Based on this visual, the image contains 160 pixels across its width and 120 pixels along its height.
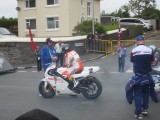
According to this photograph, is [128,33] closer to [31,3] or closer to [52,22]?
[52,22]

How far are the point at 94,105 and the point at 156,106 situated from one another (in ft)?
5.18

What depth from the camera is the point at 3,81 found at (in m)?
17.2

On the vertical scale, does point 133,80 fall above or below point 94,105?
above

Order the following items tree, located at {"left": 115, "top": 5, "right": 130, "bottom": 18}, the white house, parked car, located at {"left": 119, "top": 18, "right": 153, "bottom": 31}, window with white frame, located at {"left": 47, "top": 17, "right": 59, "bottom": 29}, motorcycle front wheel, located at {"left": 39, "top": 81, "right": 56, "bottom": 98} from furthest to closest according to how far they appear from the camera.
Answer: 1. tree, located at {"left": 115, "top": 5, "right": 130, "bottom": 18}
2. parked car, located at {"left": 119, "top": 18, "right": 153, "bottom": 31}
3. window with white frame, located at {"left": 47, "top": 17, "right": 59, "bottom": 29}
4. the white house
5. motorcycle front wheel, located at {"left": 39, "top": 81, "right": 56, "bottom": 98}

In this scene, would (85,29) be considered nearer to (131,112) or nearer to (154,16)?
(131,112)

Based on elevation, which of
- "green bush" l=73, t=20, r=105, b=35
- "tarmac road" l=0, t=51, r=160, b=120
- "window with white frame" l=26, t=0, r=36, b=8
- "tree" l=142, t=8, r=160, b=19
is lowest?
"tarmac road" l=0, t=51, r=160, b=120

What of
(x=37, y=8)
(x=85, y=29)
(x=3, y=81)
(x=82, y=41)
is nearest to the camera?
(x=3, y=81)

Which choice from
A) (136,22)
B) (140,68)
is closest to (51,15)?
(136,22)

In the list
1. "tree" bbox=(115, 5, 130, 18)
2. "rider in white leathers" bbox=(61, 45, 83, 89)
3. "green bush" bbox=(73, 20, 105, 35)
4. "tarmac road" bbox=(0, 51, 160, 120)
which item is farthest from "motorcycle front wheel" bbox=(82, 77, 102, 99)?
"tree" bbox=(115, 5, 130, 18)

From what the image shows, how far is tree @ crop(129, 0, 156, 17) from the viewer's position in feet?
223

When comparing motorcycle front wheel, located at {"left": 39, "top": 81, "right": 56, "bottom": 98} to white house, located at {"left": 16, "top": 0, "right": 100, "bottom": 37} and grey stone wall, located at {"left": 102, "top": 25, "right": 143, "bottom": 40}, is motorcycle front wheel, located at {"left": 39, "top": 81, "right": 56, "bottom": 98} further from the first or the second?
white house, located at {"left": 16, "top": 0, "right": 100, "bottom": 37}

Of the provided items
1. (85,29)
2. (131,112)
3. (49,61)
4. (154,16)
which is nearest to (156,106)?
(131,112)

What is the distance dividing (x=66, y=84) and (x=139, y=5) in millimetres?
58695

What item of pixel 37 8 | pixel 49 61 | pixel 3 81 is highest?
pixel 37 8
